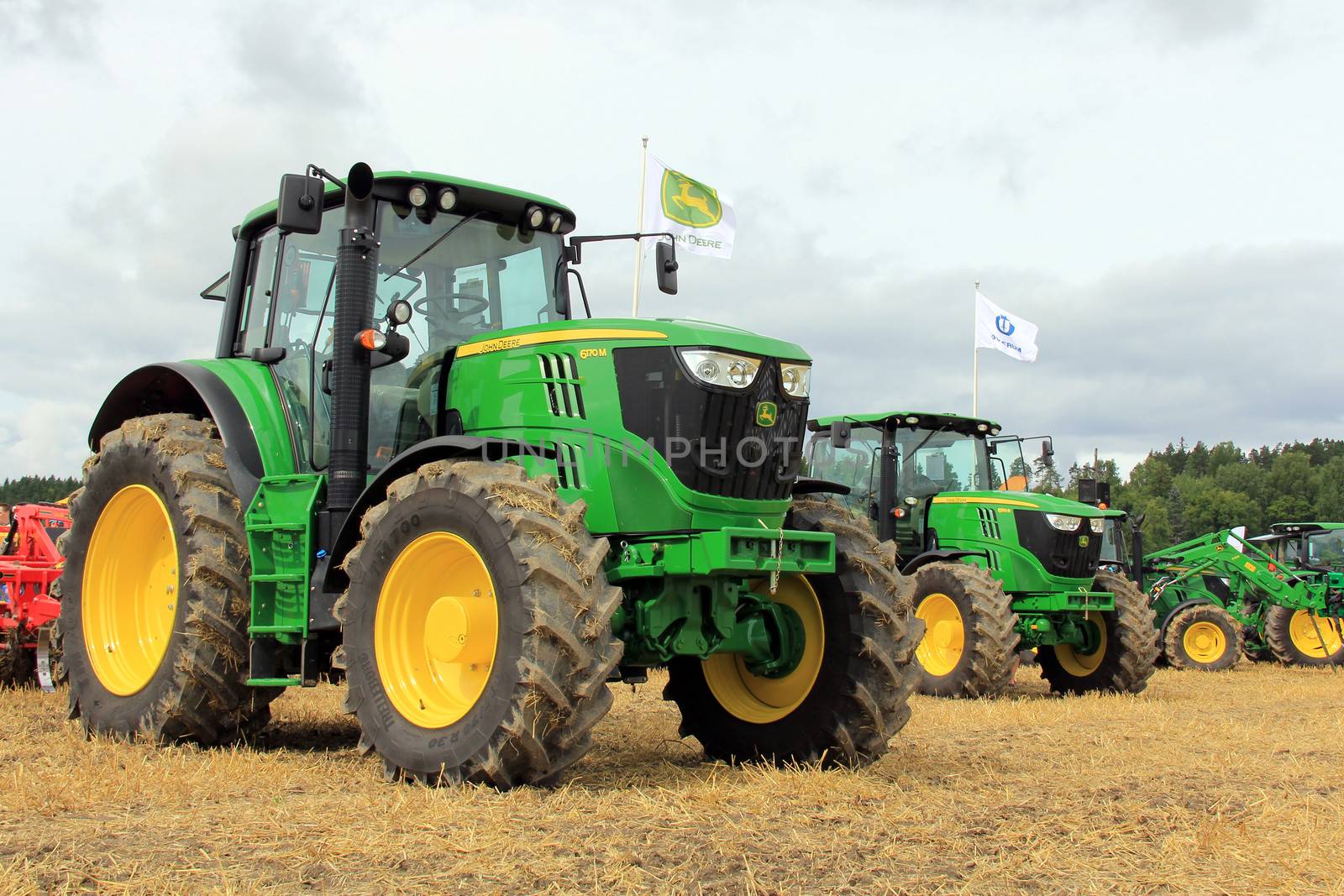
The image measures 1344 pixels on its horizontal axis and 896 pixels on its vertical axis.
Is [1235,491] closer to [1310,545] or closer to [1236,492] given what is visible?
[1236,492]

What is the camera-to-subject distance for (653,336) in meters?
5.89

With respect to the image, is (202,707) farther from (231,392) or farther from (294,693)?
(294,693)

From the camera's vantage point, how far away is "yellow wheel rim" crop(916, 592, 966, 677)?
12.5 meters

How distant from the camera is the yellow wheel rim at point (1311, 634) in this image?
1878cm

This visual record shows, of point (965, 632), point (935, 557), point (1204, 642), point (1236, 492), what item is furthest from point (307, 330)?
point (1236, 492)

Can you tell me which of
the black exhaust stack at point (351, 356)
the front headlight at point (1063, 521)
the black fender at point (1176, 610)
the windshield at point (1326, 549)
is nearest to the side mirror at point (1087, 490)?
the front headlight at point (1063, 521)

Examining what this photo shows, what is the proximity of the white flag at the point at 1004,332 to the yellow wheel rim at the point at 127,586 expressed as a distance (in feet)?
47.6

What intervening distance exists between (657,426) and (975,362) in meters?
13.7

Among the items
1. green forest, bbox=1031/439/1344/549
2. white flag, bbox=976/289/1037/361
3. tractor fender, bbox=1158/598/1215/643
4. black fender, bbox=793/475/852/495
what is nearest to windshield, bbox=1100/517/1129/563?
tractor fender, bbox=1158/598/1215/643

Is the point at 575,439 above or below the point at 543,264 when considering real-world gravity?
below

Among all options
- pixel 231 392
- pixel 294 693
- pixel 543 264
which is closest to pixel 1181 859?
pixel 543 264

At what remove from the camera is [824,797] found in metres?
5.31

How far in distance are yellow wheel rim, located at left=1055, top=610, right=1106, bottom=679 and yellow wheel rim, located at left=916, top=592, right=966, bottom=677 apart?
4.72ft

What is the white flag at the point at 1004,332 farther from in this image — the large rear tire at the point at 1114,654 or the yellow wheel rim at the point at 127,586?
the yellow wheel rim at the point at 127,586
